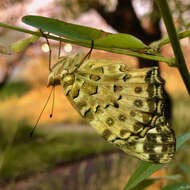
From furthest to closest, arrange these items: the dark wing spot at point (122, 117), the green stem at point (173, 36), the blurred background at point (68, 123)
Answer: the blurred background at point (68, 123)
the dark wing spot at point (122, 117)
the green stem at point (173, 36)

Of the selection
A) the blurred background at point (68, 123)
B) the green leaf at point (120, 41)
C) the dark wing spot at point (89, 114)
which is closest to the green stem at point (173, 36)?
the green leaf at point (120, 41)

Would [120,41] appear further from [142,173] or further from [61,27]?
[142,173]

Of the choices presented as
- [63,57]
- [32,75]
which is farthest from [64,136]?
[63,57]

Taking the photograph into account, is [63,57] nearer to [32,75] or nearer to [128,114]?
[128,114]

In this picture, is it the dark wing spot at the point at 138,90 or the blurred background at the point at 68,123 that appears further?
the blurred background at the point at 68,123

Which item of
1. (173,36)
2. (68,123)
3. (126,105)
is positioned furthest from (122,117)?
(68,123)

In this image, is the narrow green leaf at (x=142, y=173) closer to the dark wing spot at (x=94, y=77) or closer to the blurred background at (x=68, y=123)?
the dark wing spot at (x=94, y=77)
